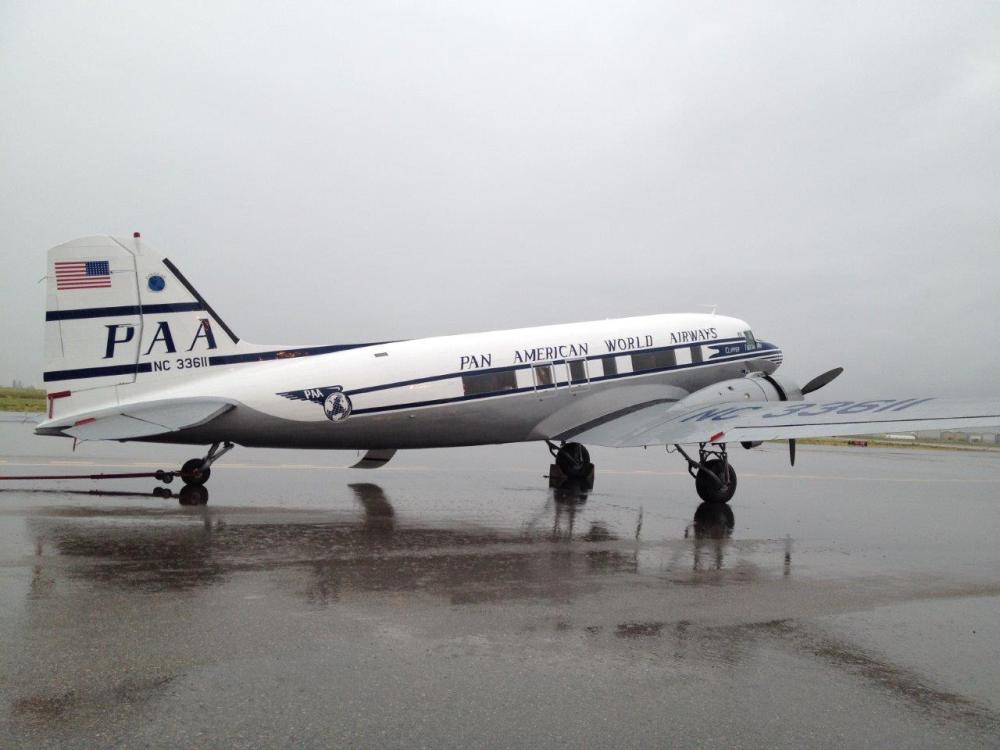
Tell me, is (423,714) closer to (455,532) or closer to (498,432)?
(455,532)

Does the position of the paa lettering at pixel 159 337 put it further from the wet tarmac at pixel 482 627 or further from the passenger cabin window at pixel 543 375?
the passenger cabin window at pixel 543 375

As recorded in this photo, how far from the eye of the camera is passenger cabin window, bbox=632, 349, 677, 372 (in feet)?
52.8

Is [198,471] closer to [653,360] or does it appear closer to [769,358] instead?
[653,360]

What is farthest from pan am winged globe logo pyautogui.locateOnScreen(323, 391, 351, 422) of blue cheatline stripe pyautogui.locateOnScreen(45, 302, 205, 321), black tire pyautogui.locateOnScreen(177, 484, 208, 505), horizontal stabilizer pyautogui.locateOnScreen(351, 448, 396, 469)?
horizontal stabilizer pyautogui.locateOnScreen(351, 448, 396, 469)

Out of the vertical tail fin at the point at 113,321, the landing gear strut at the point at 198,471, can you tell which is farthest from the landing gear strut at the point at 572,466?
the vertical tail fin at the point at 113,321

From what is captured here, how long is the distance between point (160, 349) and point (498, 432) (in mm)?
6298

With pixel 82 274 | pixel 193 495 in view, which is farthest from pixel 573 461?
pixel 82 274

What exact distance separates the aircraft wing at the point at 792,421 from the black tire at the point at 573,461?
2.57 metres

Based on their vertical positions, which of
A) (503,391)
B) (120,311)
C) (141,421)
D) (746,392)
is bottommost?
(746,392)

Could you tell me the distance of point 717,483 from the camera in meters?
14.2

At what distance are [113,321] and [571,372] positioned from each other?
864cm

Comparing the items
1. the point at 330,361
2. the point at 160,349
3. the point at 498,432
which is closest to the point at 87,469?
the point at 160,349

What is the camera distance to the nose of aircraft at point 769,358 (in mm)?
18578

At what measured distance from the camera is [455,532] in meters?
10.7
